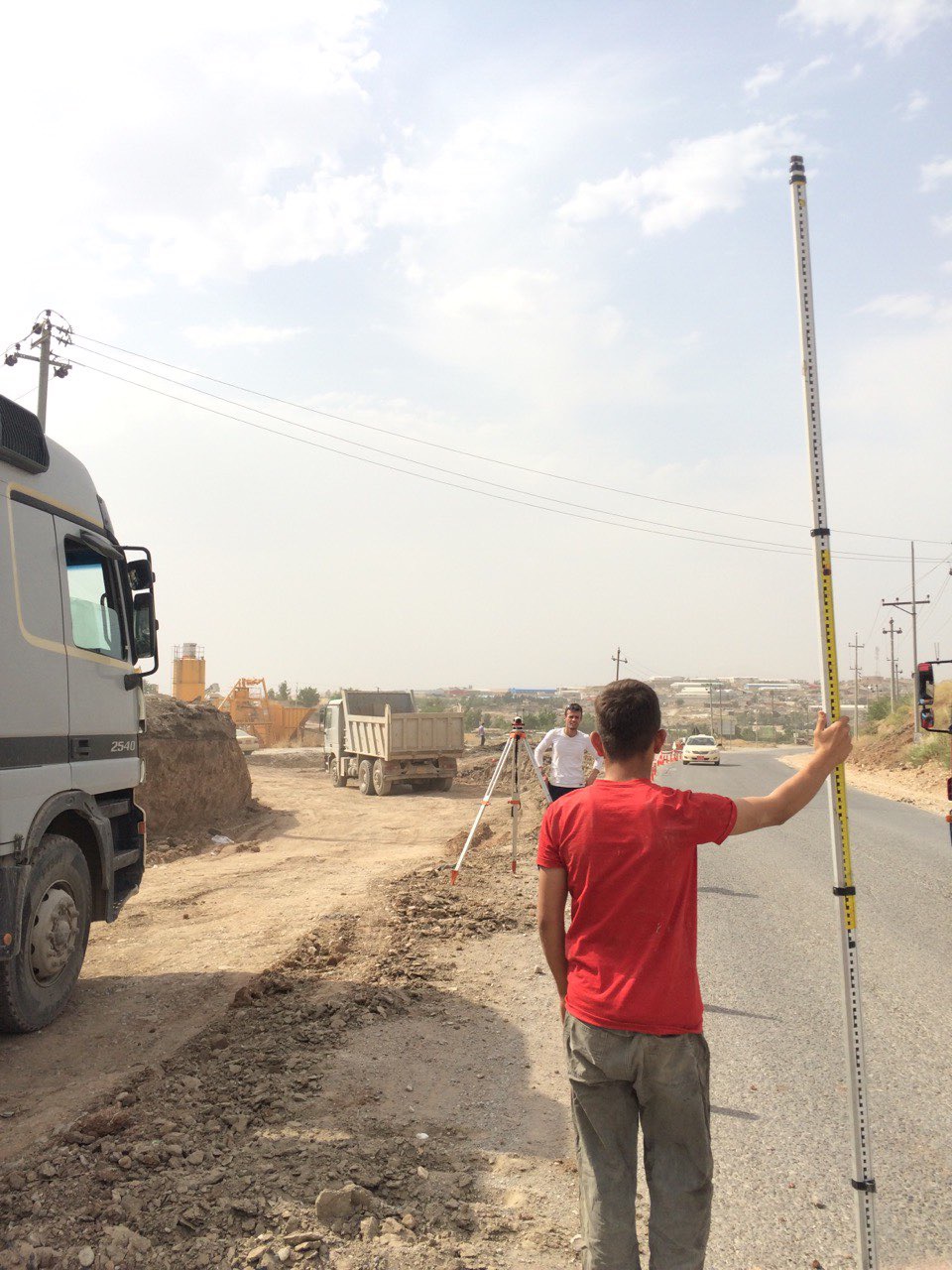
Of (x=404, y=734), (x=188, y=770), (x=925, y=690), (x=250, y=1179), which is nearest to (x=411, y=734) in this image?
(x=404, y=734)

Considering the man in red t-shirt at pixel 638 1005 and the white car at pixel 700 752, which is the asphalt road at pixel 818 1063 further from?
the white car at pixel 700 752

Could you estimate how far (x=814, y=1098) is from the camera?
455 centimetres

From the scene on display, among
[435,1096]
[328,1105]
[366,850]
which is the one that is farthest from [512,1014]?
[366,850]

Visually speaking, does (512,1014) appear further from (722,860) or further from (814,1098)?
(722,860)

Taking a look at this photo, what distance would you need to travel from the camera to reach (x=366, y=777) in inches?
958

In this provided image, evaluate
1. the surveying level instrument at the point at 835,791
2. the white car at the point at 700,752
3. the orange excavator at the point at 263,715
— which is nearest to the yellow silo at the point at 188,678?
the orange excavator at the point at 263,715

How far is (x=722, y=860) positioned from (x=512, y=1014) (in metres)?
6.54

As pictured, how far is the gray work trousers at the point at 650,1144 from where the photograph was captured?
241 cm

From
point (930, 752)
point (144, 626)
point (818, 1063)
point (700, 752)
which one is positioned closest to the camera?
point (818, 1063)

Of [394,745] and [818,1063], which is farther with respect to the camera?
[394,745]

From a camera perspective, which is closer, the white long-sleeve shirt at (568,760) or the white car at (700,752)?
the white long-sleeve shirt at (568,760)

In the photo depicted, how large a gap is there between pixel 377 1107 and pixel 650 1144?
95.2 inches

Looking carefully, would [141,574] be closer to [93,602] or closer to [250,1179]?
[93,602]

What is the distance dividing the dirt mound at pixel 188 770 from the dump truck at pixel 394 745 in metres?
4.39
